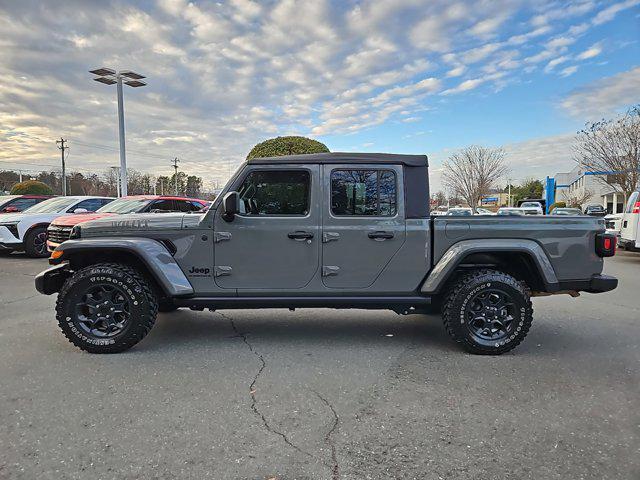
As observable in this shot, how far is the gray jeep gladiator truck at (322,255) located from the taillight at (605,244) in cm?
1

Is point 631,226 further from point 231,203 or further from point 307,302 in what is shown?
point 231,203

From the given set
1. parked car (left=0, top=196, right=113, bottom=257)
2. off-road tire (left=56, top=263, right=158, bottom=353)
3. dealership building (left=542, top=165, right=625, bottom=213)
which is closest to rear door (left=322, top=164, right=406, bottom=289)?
off-road tire (left=56, top=263, right=158, bottom=353)

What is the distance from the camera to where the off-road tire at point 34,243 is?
10.8 metres

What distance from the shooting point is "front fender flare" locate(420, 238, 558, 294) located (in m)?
3.97

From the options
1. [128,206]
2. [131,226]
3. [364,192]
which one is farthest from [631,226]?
[128,206]

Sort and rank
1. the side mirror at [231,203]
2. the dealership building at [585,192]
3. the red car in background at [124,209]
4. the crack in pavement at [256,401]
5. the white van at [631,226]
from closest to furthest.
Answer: the crack in pavement at [256,401] → the side mirror at [231,203] → the red car in background at [124,209] → the white van at [631,226] → the dealership building at [585,192]

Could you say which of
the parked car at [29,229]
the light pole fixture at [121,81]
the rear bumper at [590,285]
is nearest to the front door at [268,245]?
the rear bumper at [590,285]

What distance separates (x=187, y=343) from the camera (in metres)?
4.41

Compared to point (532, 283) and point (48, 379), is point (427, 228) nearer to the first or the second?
point (532, 283)

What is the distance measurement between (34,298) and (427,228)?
5.88m

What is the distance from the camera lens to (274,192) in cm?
419

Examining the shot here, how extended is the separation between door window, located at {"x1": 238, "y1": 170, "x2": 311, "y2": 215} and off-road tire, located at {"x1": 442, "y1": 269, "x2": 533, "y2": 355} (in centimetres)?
171

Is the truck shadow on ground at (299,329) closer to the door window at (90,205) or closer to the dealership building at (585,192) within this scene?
the door window at (90,205)

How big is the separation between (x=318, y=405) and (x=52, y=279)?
2.93 meters
